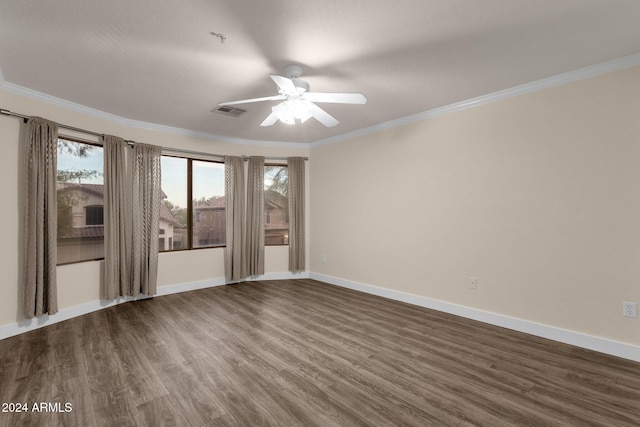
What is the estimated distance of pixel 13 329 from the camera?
300 centimetres

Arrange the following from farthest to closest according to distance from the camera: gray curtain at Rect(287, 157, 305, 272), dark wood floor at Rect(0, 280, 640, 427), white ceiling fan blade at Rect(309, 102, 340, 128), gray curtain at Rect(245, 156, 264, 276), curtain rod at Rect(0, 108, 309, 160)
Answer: gray curtain at Rect(287, 157, 305, 272) < gray curtain at Rect(245, 156, 264, 276) < curtain rod at Rect(0, 108, 309, 160) < white ceiling fan blade at Rect(309, 102, 340, 128) < dark wood floor at Rect(0, 280, 640, 427)

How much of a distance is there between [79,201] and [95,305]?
132 cm

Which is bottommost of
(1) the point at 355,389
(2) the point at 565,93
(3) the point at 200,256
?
(1) the point at 355,389

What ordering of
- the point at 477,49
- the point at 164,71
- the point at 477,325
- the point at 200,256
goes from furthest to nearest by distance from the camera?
the point at 200,256 < the point at 477,325 < the point at 164,71 < the point at 477,49

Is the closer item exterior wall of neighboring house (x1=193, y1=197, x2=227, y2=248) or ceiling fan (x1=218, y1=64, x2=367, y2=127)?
ceiling fan (x1=218, y1=64, x2=367, y2=127)

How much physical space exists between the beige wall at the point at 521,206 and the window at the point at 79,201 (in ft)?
11.9

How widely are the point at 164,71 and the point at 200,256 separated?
9.84 ft

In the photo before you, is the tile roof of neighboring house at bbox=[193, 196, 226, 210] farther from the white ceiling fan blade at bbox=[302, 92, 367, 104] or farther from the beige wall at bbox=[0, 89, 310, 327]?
the white ceiling fan blade at bbox=[302, 92, 367, 104]

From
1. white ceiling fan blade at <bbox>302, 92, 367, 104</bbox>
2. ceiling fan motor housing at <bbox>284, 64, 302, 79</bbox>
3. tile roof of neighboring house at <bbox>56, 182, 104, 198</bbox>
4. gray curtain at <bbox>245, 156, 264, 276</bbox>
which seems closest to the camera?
white ceiling fan blade at <bbox>302, 92, 367, 104</bbox>

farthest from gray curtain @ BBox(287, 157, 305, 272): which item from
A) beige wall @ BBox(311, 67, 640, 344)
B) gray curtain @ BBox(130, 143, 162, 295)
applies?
gray curtain @ BBox(130, 143, 162, 295)

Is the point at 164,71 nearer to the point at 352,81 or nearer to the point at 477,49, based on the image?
Answer: the point at 352,81

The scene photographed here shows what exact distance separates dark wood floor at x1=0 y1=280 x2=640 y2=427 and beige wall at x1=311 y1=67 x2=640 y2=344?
46 cm

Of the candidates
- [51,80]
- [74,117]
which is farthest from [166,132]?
[51,80]

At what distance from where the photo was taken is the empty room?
197cm
